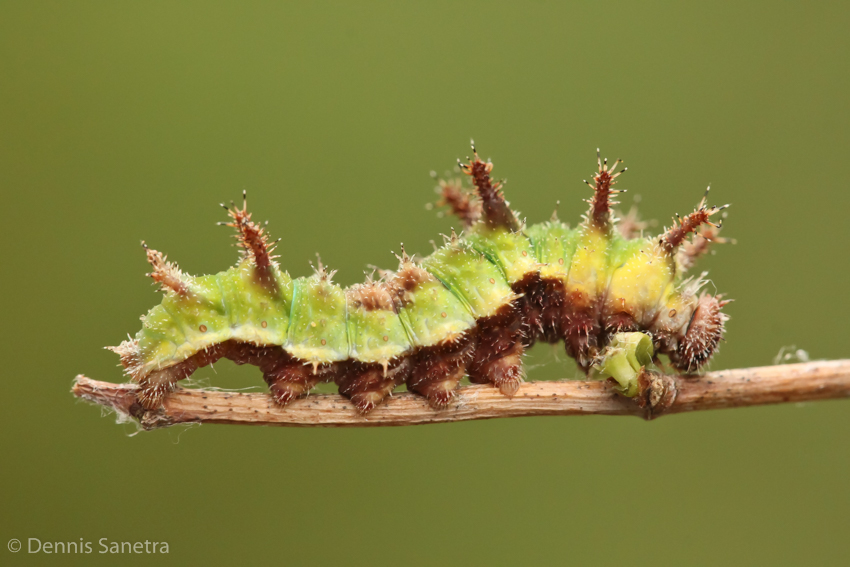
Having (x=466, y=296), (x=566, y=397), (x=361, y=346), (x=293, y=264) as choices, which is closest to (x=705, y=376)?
(x=566, y=397)

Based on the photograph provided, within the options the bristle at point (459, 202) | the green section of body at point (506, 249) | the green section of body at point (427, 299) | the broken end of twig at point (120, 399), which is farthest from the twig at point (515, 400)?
the bristle at point (459, 202)

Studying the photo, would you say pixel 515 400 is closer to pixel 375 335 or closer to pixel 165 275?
pixel 375 335

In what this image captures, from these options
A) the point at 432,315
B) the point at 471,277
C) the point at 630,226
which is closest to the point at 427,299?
the point at 432,315

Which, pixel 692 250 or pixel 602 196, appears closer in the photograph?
pixel 602 196

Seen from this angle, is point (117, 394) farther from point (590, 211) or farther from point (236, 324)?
point (590, 211)

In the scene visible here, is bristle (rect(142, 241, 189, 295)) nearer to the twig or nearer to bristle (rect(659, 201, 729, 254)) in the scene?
the twig
